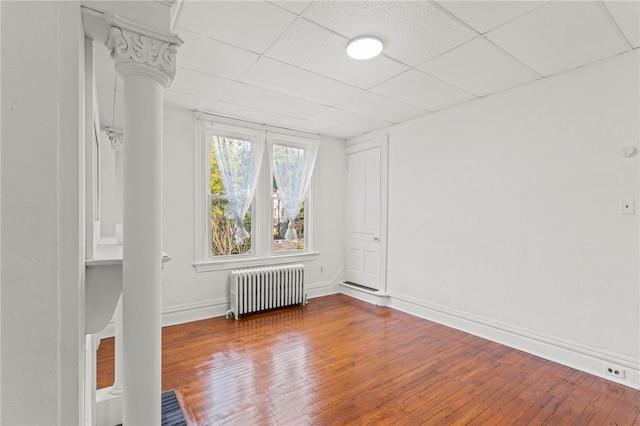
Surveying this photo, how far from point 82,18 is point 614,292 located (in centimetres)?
400

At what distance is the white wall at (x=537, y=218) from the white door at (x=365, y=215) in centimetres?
62

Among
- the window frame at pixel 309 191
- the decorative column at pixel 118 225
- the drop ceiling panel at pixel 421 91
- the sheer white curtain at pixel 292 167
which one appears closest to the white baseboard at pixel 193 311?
the window frame at pixel 309 191

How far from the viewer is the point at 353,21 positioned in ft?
6.72

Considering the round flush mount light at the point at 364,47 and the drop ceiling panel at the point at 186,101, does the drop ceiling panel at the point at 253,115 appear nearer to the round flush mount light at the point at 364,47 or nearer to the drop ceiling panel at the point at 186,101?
the drop ceiling panel at the point at 186,101

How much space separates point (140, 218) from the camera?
1.28 m

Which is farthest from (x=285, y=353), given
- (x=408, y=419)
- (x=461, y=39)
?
(x=461, y=39)

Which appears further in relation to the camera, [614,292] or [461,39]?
[614,292]

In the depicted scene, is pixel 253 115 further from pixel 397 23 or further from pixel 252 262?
pixel 397 23

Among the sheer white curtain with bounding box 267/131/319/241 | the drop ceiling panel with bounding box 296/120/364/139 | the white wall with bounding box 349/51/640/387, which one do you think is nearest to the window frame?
the sheer white curtain with bounding box 267/131/319/241

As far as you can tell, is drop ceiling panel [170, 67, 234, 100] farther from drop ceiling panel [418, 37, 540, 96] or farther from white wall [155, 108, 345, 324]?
drop ceiling panel [418, 37, 540, 96]

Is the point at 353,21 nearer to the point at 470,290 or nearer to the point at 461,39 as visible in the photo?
the point at 461,39

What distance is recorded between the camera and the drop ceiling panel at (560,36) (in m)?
1.98

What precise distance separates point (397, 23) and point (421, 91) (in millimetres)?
1290

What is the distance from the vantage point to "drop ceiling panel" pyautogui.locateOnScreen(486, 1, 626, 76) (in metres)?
1.98
